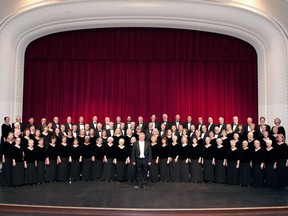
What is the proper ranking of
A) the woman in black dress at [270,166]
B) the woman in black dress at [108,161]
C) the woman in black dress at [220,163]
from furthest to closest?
the woman in black dress at [108,161]
the woman in black dress at [220,163]
the woman in black dress at [270,166]

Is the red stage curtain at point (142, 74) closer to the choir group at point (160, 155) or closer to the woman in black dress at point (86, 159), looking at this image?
the choir group at point (160, 155)

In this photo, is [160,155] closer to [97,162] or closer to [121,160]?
[121,160]

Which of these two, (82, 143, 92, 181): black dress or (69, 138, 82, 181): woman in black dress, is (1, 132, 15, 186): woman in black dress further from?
(82, 143, 92, 181): black dress

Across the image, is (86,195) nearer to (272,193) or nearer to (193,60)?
(272,193)

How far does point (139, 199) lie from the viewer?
7.18 m

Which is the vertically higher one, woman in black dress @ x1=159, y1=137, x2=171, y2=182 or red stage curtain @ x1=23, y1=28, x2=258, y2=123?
red stage curtain @ x1=23, y1=28, x2=258, y2=123

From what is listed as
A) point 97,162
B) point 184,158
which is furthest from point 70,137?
point 184,158

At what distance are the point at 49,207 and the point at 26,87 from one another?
7376mm

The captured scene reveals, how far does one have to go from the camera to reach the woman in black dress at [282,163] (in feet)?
28.2

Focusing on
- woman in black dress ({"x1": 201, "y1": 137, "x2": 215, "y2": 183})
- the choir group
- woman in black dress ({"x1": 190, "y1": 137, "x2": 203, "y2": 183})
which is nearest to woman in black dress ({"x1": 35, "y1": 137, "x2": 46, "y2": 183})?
the choir group

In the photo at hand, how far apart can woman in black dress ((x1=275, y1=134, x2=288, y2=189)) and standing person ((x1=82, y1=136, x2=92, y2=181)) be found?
491 centimetres

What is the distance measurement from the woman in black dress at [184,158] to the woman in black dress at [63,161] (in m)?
3.10

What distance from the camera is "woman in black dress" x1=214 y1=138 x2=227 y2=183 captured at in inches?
368

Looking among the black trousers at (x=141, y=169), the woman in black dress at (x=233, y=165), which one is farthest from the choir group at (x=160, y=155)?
the black trousers at (x=141, y=169)
